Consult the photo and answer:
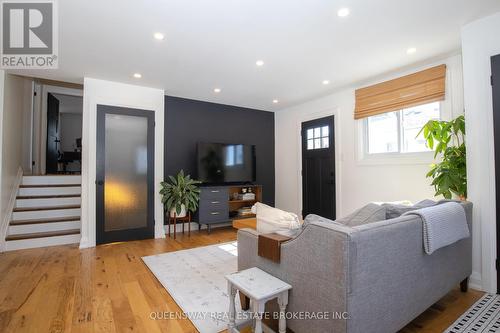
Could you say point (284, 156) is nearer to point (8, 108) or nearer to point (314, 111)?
point (314, 111)

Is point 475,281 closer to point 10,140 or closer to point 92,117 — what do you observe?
point 92,117

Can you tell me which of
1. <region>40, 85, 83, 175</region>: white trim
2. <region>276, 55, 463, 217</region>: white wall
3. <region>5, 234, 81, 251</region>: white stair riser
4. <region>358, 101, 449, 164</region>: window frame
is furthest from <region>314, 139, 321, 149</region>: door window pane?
<region>40, 85, 83, 175</region>: white trim

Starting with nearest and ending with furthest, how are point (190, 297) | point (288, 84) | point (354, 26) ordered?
point (190, 297) < point (354, 26) < point (288, 84)

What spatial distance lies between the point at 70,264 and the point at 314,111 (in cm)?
460

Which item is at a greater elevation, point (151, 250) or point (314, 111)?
point (314, 111)

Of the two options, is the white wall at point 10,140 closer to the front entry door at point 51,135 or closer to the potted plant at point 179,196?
the front entry door at point 51,135

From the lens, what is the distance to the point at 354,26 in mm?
2451

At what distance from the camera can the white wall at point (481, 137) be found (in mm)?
2270

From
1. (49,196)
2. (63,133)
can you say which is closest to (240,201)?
(49,196)

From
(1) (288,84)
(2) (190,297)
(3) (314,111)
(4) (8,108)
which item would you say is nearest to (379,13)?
(1) (288,84)

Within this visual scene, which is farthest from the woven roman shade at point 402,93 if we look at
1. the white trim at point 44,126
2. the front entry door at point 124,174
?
the white trim at point 44,126

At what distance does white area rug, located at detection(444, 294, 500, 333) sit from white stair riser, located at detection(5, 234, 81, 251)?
15.6 feet

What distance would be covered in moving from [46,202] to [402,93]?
19.6 feet

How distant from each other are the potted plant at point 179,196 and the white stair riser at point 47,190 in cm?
180
